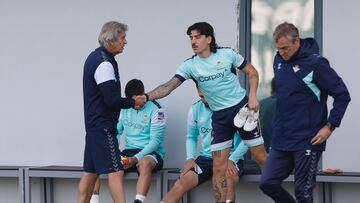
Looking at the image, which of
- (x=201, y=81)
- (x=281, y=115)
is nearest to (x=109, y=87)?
(x=201, y=81)

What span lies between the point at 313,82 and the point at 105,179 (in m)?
3.17

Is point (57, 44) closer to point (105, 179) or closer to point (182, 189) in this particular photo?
point (105, 179)

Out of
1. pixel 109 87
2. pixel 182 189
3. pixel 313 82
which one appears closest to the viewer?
pixel 313 82

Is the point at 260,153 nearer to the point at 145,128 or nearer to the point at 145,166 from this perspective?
the point at 145,166

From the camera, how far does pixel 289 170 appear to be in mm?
7391

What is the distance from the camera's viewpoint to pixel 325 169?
8.71 metres

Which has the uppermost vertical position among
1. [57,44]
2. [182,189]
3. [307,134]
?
[57,44]

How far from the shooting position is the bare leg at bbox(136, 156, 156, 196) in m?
8.73

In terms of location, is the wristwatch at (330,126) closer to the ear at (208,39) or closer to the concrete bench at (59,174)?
the ear at (208,39)

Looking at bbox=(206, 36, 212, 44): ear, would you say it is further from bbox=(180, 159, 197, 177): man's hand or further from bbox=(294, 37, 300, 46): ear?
bbox=(180, 159, 197, 177): man's hand

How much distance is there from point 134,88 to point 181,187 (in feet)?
3.55

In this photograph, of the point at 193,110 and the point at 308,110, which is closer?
the point at 308,110

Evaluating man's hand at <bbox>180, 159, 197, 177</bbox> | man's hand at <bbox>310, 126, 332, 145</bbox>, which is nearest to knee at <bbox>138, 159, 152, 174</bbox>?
man's hand at <bbox>180, 159, 197, 177</bbox>

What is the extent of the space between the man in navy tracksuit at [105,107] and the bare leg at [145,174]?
3.15 feet
